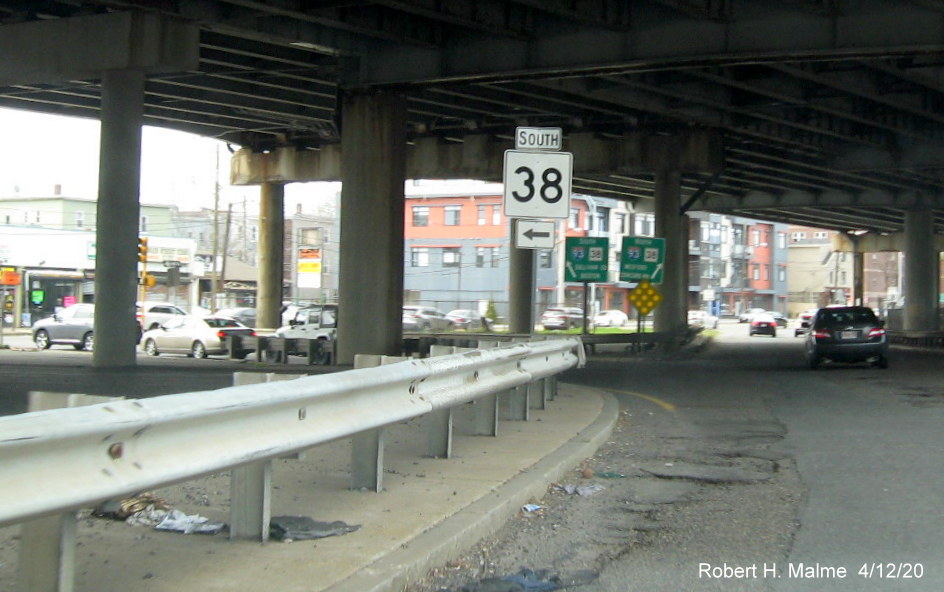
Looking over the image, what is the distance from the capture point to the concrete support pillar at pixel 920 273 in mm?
55438

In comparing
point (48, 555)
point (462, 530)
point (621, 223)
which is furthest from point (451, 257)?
point (48, 555)

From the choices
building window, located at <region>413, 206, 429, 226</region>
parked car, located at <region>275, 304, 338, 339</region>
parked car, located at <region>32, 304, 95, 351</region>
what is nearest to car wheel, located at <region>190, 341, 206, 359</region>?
parked car, located at <region>275, 304, 338, 339</region>

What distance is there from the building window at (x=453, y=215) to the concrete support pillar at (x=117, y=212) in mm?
49061

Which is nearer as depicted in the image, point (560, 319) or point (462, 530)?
point (462, 530)

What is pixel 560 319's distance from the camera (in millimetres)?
63656

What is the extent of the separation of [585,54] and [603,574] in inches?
689

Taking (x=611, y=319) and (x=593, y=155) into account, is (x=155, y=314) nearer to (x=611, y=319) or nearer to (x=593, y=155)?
(x=593, y=155)

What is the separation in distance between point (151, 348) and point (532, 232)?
89.8 feet

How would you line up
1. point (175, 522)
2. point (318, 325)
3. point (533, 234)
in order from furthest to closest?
point (318, 325) < point (533, 234) < point (175, 522)

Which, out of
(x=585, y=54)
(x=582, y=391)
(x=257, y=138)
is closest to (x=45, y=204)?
(x=257, y=138)

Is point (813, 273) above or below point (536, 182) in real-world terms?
above

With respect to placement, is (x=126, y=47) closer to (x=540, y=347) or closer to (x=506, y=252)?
(x=540, y=347)

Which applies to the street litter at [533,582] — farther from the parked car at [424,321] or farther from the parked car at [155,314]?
the parked car at [424,321]

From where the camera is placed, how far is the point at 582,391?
16.9 metres
